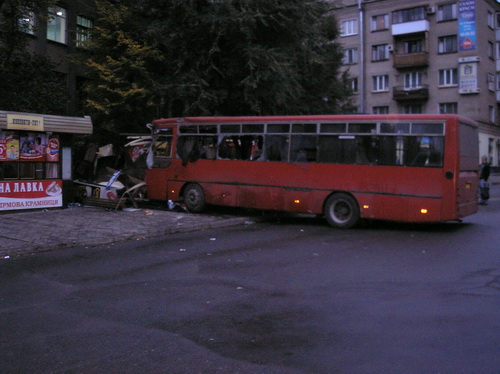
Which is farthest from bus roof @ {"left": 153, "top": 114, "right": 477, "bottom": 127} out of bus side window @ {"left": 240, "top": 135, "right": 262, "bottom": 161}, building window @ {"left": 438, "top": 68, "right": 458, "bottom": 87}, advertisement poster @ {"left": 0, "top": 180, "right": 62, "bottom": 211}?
building window @ {"left": 438, "top": 68, "right": 458, "bottom": 87}

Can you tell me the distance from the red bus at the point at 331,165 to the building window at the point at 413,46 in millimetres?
36760

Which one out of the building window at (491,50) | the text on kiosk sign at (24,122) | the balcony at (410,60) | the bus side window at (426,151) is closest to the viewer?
the bus side window at (426,151)

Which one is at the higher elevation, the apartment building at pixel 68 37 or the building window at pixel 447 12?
the building window at pixel 447 12

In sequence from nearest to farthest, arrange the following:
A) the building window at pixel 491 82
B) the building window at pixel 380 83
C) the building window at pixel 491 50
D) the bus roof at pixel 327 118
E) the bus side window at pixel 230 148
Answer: the bus roof at pixel 327 118, the bus side window at pixel 230 148, the building window at pixel 491 82, the building window at pixel 491 50, the building window at pixel 380 83

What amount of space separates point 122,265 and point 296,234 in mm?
4935

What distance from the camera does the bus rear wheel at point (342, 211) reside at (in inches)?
515

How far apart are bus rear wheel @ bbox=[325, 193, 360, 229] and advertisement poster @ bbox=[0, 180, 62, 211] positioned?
8.01 m

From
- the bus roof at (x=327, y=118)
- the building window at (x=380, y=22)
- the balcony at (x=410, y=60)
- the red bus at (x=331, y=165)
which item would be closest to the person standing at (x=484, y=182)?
the red bus at (x=331, y=165)

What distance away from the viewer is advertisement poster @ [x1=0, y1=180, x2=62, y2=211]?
46.2 ft

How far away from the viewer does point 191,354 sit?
14.4 feet

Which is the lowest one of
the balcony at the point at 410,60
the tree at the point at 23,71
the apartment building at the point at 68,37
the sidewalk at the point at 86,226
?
the sidewalk at the point at 86,226

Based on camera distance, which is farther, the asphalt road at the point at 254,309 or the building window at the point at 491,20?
the building window at the point at 491,20

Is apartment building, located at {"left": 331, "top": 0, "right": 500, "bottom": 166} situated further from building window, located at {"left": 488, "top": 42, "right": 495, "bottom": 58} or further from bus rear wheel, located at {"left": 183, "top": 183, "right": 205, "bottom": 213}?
bus rear wheel, located at {"left": 183, "top": 183, "right": 205, "bottom": 213}

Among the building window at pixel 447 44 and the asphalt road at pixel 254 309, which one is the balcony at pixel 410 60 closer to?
the building window at pixel 447 44
